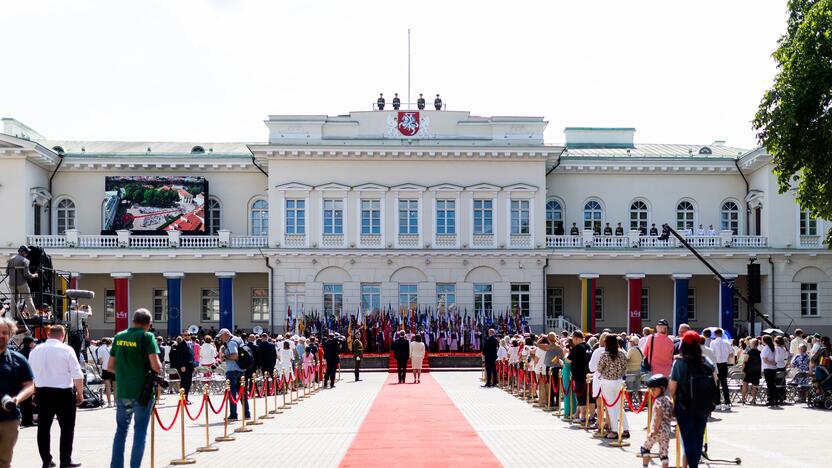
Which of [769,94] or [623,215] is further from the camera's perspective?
[623,215]

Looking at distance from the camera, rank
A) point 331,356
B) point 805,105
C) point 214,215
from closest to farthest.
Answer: point 805,105
point 331,356
point 214,215

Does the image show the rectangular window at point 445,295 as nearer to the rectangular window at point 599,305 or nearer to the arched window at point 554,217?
the arched window at point 554,217

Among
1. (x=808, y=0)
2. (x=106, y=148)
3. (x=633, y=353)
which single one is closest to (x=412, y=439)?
(x=633, y=353)

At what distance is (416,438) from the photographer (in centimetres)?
1700

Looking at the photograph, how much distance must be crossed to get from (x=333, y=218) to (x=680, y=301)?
57.3 ft

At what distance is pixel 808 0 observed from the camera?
26547mm

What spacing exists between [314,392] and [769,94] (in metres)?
15.3

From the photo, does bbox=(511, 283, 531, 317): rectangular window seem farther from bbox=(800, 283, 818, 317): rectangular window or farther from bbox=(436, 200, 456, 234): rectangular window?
bbox=(800, 283, 818, 317): rectangular window

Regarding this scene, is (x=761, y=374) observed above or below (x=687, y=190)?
below

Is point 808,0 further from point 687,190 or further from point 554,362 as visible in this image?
point 687,190

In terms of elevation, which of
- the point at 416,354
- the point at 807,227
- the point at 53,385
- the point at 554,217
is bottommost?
the point at 416,354

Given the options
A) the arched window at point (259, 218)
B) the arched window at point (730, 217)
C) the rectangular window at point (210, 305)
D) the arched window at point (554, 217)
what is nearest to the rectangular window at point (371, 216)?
the arched window at point (259, 218)

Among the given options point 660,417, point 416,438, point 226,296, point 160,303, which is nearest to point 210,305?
point 160,303

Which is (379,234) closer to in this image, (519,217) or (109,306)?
(519,217)
